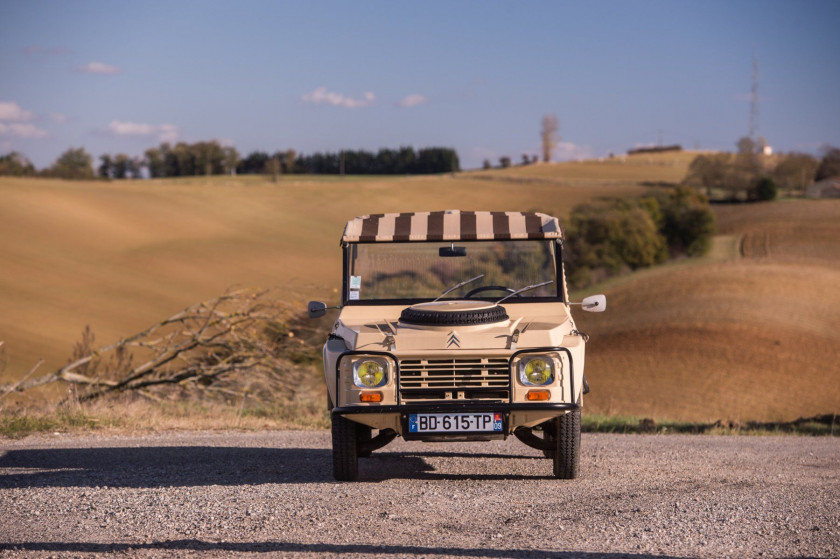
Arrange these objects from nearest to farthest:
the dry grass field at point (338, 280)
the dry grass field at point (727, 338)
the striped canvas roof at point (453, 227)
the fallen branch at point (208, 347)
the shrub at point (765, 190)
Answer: the striped canvas roof at point (453, 227)
the fallen branch at point (208, 347)
the dry grass field at point (727, 338)
the dry grass field at point (338, 280)
the shrub at point (765, 190)

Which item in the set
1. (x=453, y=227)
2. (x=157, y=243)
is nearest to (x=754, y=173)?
(x=157, y=243)

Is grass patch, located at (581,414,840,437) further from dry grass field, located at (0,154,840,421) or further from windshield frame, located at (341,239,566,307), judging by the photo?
windshield frame, located at (341,239,566,307)

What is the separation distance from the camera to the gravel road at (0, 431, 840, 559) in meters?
5.65

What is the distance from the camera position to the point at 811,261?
7206 cm

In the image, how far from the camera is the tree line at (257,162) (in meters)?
134

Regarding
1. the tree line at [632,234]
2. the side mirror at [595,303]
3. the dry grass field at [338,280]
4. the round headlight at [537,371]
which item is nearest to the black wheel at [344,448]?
the round headlight at [537,371]

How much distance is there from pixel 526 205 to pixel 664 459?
82282mm

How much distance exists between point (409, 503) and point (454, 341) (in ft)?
4.33

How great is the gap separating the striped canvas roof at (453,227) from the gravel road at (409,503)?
215 cm

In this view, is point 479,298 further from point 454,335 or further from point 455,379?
point 455,379

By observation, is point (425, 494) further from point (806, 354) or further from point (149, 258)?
point (149, 258)

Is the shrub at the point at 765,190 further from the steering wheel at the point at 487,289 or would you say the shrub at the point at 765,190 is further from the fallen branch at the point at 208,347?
the steering wheel at the point at 487,289

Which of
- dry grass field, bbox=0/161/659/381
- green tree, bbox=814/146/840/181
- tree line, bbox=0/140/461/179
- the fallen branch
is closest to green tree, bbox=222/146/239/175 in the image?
tree line, bbox=0/140/461/179

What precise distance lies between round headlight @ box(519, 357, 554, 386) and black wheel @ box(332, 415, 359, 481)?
1.49 meters
